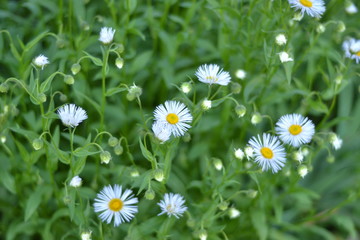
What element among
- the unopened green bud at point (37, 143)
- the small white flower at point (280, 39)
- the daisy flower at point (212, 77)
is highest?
the small white flower at point (280, 39)

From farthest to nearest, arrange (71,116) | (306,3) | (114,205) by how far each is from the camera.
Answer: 1. (306,3)
2. (114,205)
3. (71,116)

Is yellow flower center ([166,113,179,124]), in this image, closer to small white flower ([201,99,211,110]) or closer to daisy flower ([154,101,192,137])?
daisy flower ([154,101,192,137])

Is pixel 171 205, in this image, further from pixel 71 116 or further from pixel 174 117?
pixel 71 116

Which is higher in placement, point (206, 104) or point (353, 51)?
point (353, 51)

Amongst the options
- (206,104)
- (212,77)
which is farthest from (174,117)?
(212,77)

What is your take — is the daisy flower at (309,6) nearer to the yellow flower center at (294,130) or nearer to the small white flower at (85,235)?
the yellow flower center at (294,130)

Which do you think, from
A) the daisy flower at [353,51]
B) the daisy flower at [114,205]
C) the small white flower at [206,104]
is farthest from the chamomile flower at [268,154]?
the daisy flower at [353,51]
